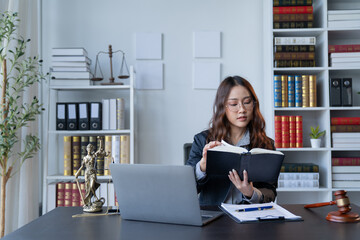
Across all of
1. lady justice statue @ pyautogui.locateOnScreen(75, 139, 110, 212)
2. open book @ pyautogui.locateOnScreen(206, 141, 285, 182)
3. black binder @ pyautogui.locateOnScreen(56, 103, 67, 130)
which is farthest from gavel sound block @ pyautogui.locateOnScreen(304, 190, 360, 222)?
black binder @ pyautogui.locateOnScreen(56, 103, 67, 130)

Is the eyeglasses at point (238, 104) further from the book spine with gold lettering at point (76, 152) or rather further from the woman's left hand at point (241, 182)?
the book spine with gold lettering at point (76, 152)

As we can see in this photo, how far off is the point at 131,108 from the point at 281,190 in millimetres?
→ 1329

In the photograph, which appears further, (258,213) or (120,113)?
(120,113)

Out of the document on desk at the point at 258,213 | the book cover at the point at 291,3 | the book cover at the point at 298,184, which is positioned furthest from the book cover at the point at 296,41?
the document on desk at the point at 258,213

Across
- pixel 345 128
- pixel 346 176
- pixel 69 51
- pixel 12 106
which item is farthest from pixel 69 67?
pixel 346 176

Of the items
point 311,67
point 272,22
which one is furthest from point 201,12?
point 311,67

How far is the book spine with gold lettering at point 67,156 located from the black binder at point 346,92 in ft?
7.12

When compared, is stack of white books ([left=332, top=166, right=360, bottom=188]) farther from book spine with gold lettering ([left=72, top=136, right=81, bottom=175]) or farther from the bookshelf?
book spine with gold lettering ([left=72, top=136, right=81, bottom=175])

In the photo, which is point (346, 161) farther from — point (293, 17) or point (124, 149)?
point (124, 149)

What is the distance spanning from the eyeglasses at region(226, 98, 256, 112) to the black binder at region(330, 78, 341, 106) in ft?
4.66

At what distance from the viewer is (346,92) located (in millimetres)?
3203

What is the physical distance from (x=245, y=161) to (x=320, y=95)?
77.7 inches

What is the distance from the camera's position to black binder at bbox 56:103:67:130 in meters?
3.25

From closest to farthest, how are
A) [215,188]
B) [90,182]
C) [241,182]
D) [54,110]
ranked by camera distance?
[90,182], [241,182], [215,188], [54,110]
